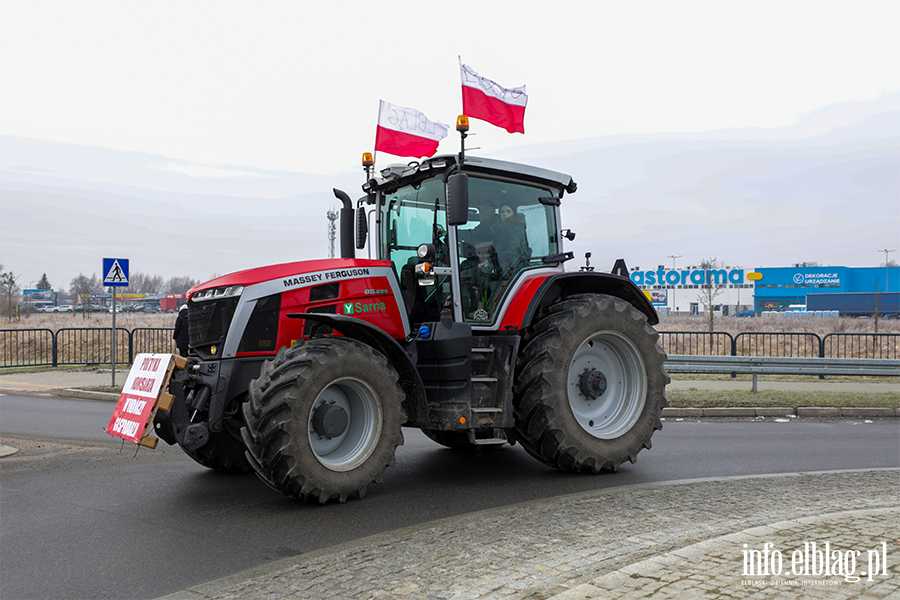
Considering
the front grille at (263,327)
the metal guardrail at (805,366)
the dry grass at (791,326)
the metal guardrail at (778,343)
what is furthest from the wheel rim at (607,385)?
the dry grass at (791,326)

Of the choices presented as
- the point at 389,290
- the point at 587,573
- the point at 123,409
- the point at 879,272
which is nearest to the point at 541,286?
the point at 389,290

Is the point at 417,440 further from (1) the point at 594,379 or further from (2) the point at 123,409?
(2) the point at 123,409

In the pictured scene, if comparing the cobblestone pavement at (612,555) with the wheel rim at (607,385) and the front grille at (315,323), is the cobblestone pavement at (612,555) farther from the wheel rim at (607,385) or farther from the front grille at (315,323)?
the front grille at (315,323)

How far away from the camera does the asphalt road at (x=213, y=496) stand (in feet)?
14.6

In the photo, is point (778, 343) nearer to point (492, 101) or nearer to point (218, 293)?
point (492, 101)

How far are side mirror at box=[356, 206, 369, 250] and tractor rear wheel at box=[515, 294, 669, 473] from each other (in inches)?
83.8

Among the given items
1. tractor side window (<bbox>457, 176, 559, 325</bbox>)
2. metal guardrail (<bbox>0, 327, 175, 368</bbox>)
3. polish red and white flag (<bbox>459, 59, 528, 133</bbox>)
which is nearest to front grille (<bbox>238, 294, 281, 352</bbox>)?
tractor side window (<bbox>457, 176, 559, 325</bbox>)

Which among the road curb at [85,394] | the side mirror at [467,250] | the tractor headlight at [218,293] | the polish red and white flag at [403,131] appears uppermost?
the polish red and white flag at [403,131]

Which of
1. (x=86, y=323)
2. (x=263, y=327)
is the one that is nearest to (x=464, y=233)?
(x=263, y=327)

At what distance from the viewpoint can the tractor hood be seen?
6.05 metres

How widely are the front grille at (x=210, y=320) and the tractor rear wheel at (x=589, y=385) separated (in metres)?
2.75

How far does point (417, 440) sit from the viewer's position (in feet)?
30.4

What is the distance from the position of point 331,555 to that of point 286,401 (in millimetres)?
1247

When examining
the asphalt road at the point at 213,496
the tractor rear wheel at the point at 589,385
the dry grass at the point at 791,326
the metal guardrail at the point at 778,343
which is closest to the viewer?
the asphalt road at the point at 213,496
